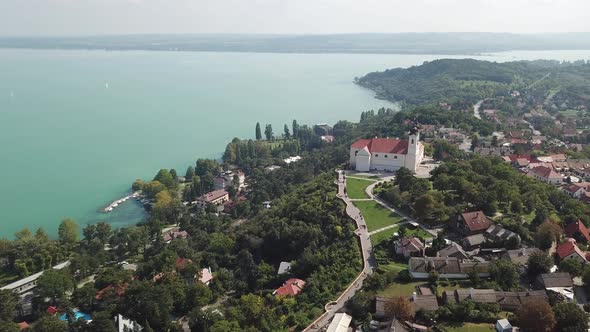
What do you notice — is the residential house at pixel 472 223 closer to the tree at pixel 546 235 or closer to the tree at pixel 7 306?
the tree at pixel 546 235

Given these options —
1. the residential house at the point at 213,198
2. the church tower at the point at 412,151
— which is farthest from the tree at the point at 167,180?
the church tower at the point at 412,151

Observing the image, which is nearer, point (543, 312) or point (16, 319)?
point (543, 312)

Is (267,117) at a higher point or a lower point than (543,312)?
lower

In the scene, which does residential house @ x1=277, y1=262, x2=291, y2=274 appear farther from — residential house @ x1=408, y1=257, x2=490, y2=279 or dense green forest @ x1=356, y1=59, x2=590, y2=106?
dense green forest @ x1=356, y1=59, x2=590, y2=106

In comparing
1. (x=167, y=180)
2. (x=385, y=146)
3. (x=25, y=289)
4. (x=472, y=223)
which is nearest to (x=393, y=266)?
(x=472, y=223)

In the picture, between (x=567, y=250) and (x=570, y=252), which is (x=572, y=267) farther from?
(x=567, y=250)

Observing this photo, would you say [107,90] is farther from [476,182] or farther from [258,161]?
[476,182]

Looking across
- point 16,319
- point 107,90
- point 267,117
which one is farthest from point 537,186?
point 107,90

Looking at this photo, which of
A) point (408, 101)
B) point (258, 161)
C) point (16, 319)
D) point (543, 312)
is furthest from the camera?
point (408, 101)

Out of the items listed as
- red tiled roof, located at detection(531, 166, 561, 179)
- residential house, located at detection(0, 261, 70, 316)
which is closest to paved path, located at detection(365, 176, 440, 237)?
red tiled roof, located at detection(531, 166, 561, 179)
